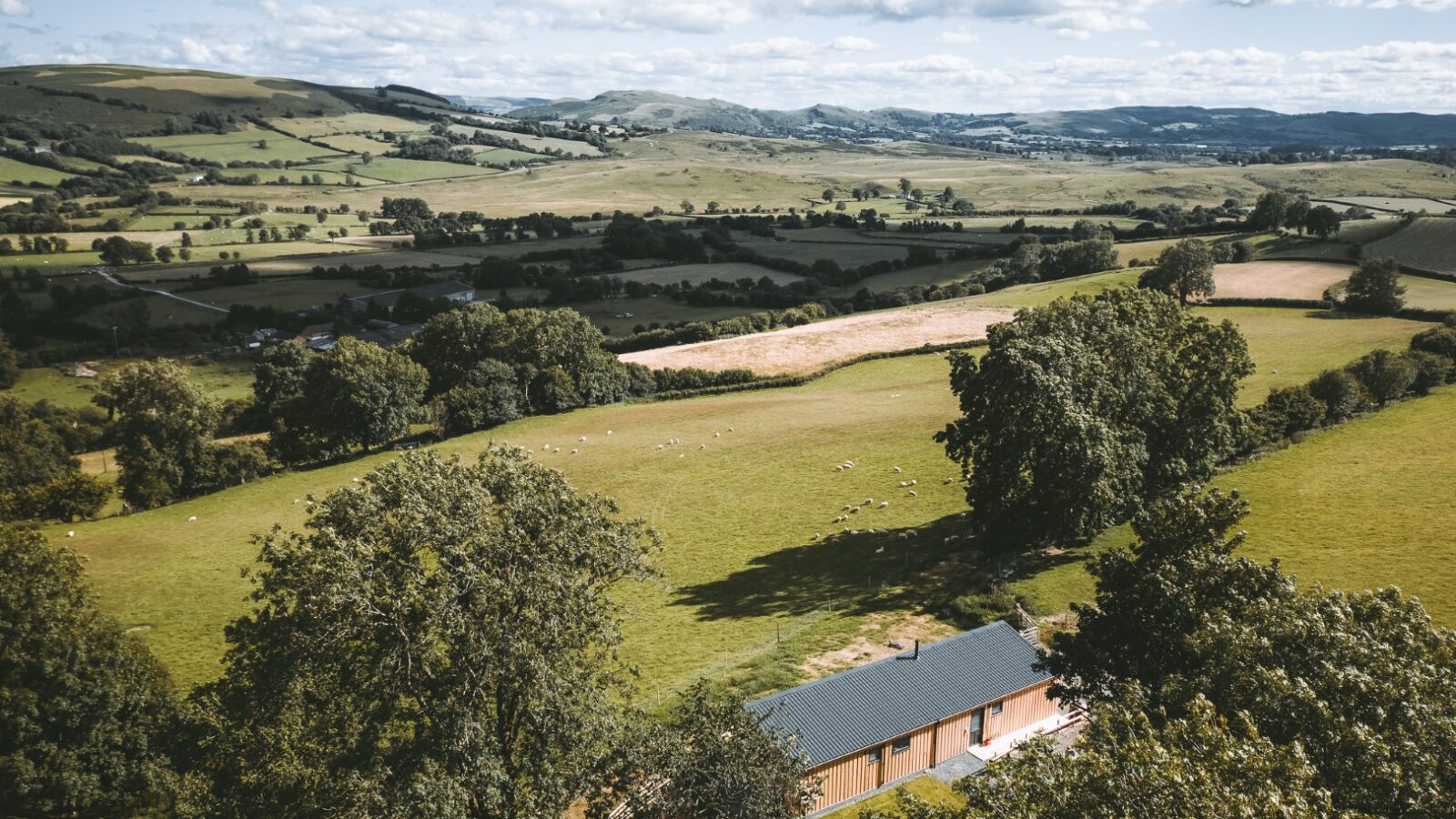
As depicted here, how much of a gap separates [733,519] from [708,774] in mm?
32263

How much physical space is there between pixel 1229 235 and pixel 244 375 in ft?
445

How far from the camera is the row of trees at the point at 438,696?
2069cm

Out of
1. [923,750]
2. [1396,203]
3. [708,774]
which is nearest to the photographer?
[708,774]

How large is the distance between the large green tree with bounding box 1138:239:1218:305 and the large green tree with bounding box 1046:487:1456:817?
79915mm

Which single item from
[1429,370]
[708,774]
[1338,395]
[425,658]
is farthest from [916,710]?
[1429,370]

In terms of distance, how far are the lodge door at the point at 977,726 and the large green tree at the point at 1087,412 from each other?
11.6m

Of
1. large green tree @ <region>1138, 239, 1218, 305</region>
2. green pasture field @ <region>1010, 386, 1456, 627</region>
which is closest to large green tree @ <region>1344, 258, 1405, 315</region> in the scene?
large green tree @ <region>1138, 239, 1218, 305</region>

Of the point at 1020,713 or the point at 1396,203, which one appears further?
the point at 1396,203

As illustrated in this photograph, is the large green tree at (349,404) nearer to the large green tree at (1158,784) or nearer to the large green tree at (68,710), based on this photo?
the large green tree at (68,710)

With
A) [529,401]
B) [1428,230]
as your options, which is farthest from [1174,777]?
[1428,230]

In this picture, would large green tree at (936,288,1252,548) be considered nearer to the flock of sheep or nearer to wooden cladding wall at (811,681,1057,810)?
the flock of sheep

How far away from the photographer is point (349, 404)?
2712 inches

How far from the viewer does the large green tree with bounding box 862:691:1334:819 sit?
14523 millimetres

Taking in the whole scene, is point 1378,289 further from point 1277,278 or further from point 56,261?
point 56,261
